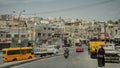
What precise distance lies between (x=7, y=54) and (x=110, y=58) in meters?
18.9

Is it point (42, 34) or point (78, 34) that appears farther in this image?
point (78, 34)

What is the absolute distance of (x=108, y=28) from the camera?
178 meters

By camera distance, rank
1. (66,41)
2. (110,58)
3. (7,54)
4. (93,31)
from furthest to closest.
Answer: (93,31), (66,41), (7,54), (110,58)

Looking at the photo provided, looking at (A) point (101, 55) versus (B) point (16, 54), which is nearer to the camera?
(A) point (101, 55)

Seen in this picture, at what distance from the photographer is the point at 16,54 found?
44469mm

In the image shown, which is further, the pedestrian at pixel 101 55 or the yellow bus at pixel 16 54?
the yellow bus at pixel 16 54

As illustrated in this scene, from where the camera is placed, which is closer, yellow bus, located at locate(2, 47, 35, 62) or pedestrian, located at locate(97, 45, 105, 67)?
pedestrian, located at locate(97, 45, 105, 67)

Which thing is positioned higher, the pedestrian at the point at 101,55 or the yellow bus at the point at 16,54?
the pedestrian at the point at 101,55

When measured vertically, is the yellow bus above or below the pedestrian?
below

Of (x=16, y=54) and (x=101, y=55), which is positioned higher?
(x=101, y=55)

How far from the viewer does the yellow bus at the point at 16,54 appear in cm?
4269

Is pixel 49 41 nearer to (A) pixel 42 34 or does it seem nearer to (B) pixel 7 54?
(A) pixel 42 34

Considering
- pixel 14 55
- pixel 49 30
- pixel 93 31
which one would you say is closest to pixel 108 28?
pixel 93 31

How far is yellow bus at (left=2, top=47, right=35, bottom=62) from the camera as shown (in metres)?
42.7
